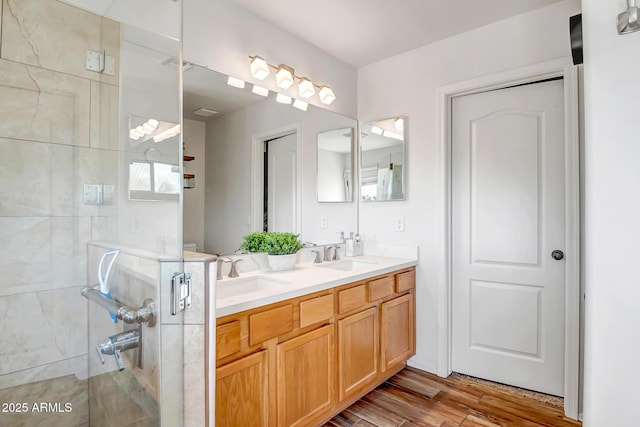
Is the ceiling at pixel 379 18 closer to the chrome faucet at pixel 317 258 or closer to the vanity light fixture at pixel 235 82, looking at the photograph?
the vanity light fixture at pixel 235 82

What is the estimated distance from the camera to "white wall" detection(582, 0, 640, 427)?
1.06 m

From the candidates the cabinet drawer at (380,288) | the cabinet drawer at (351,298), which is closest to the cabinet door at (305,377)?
the cabinet drawer at (351,298)

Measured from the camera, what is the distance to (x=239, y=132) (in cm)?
204

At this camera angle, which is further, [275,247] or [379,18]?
[379,18]

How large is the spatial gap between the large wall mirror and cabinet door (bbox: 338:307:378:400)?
735mm

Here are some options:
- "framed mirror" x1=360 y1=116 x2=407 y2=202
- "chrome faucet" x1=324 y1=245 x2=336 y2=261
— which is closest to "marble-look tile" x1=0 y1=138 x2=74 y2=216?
"chrome faucet" x1=324 y1=245 x2=336 y2=261

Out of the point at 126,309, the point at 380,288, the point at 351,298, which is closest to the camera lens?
the point at 126,309

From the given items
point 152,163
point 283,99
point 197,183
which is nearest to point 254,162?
point 197,183

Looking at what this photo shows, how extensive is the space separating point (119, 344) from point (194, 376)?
34 cm

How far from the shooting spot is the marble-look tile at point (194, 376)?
1133 mm

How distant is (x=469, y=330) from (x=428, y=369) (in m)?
0.44

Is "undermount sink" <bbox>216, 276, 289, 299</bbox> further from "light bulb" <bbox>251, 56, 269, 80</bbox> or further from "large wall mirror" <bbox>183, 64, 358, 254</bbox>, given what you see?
"light bulb" <bbox>251, 56, 269, 80</bbox>

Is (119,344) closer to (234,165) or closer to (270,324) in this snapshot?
(270,324)

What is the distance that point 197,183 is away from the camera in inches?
74.7
